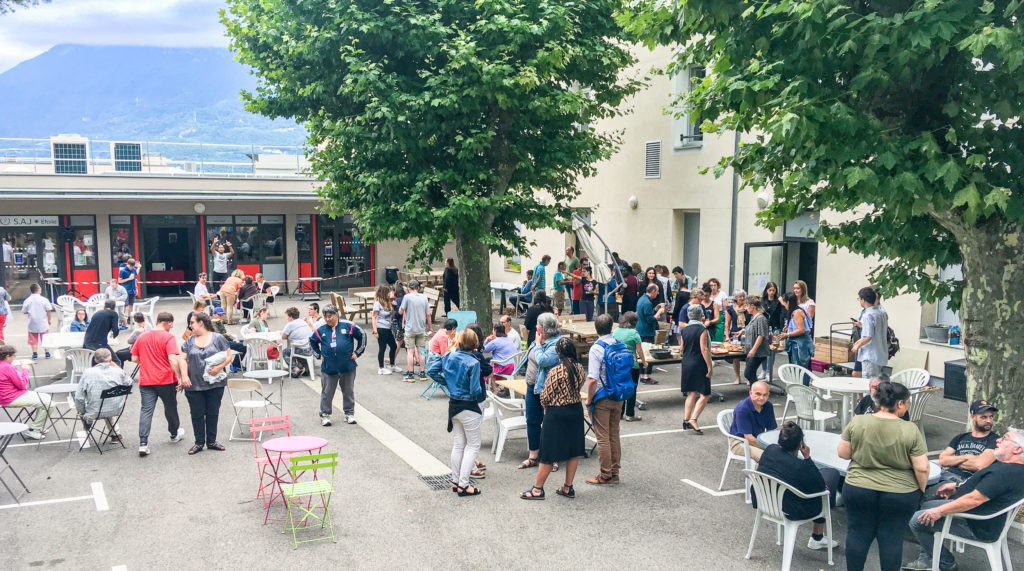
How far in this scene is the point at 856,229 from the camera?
8336 millimetres

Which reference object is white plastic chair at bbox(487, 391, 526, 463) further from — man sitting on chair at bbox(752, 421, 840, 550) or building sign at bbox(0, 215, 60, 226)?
building sign at bbox(0, 215, 60, 226)

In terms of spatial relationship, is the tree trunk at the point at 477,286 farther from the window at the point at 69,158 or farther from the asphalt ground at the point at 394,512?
the window at the point at 69,158

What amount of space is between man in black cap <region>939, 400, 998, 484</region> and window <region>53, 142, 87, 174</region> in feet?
78.5

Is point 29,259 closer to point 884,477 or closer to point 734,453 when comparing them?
point 734,453

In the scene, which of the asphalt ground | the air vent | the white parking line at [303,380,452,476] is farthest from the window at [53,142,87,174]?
the air vent

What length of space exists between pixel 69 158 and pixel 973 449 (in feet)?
79.7

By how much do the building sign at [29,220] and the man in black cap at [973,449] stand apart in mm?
25096

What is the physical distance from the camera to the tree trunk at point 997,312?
23.4ft

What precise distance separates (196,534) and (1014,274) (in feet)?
25.9

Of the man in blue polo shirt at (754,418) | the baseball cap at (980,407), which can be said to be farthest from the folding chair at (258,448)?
the baseball cap at (980,407)

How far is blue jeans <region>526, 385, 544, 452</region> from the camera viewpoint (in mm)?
8688

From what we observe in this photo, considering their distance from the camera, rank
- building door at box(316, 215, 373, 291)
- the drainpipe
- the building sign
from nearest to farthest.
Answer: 1. the drainpipe
2. the building sign
3. building door at box(316, 215, 373, 291)

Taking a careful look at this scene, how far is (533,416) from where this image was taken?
29.1 feet

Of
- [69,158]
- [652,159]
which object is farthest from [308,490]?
[69,158]
